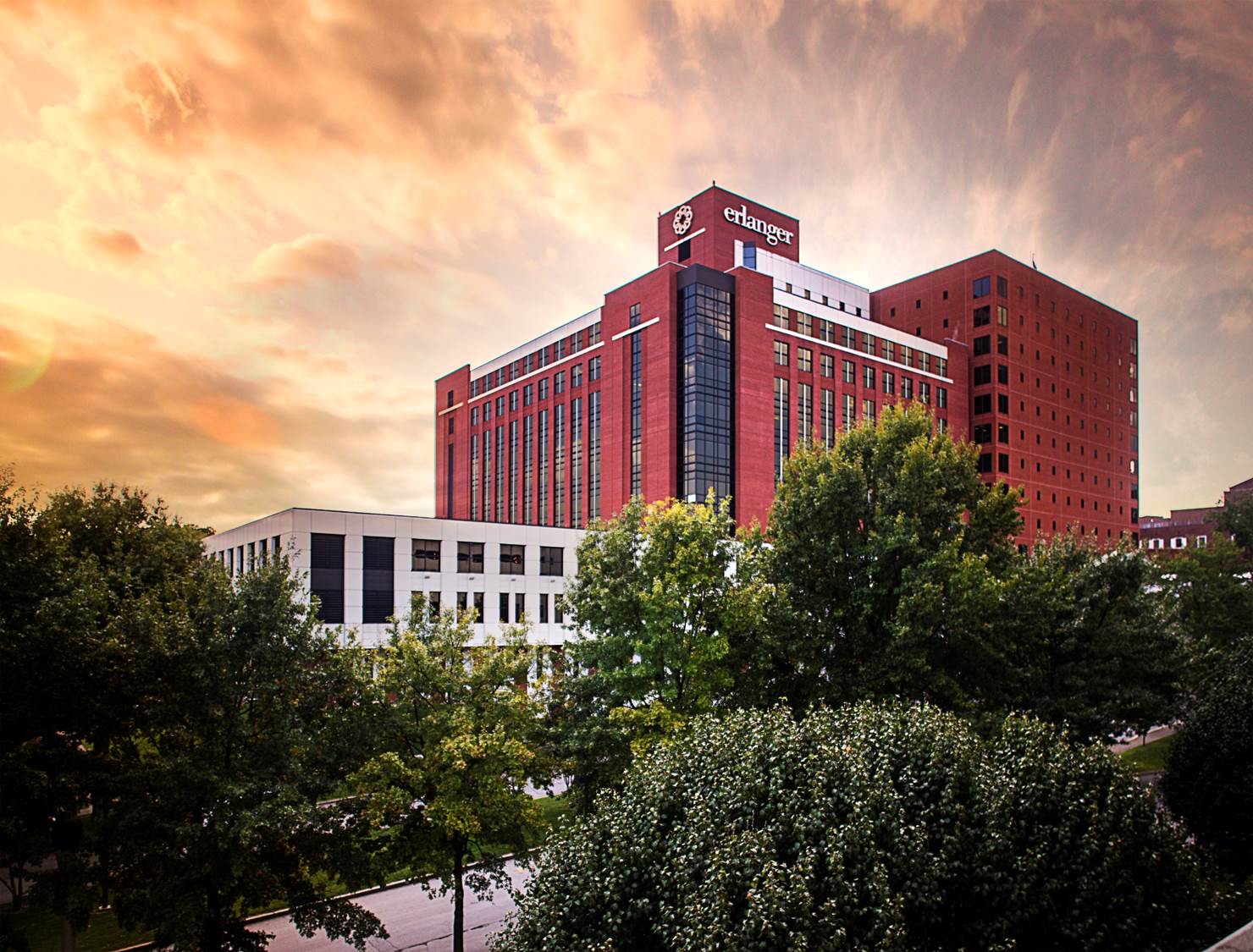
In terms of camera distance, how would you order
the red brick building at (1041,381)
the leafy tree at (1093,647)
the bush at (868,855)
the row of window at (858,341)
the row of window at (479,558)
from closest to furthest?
the bush at (868,855)
the leafy tree at (1093,647)
the row of window at (479,558)
the row of window at (858,341)
the red brick building at (1041,381)

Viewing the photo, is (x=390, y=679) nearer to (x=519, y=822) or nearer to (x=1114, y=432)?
(x=519, y=822)

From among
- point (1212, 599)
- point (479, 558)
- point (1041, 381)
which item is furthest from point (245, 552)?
point (1041, 381)

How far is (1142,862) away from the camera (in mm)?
11914

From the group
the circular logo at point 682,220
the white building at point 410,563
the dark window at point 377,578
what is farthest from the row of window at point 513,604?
the circular logo at point 682,220

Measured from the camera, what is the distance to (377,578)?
4878 centimetres

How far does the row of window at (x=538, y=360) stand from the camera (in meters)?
87.2

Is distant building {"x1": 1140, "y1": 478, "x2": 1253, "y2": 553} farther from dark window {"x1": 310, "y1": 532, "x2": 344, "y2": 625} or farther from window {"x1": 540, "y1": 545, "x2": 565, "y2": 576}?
dark window {"x1": 310, "y1": 532, "x2": 344, "y2": 625}

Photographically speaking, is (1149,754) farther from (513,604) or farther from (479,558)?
(479,558)

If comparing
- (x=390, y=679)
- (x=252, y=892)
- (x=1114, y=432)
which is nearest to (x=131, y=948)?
(x=252, y=892)

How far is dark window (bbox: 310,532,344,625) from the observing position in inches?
1834

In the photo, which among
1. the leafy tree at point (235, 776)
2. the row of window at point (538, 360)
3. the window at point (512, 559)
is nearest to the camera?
the leafy tree at point (235, 776)

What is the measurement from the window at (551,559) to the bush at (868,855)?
4325cm

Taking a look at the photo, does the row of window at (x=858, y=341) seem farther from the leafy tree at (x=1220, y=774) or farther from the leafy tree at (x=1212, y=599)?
the leafy tree at (x=1220, y=774)

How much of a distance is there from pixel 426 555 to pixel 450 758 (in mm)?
34234
